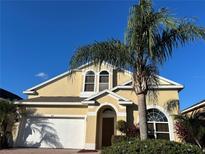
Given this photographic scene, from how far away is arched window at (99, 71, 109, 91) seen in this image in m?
19.7

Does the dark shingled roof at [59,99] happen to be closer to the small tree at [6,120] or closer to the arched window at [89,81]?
the arched window at [89,81]

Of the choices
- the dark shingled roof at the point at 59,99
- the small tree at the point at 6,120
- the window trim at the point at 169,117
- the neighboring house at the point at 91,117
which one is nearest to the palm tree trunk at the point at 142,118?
the neighboring house at the point at 91,117

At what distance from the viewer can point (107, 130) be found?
1677cm

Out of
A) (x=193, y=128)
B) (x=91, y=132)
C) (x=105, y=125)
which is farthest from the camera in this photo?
(x=105, y=125)

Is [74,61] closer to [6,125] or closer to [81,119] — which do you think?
[81,119]

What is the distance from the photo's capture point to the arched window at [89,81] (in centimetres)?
1992

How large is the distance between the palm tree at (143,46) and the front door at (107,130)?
8337 millimetres

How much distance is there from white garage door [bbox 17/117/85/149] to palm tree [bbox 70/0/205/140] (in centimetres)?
924

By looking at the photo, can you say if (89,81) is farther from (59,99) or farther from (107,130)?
(107,130)

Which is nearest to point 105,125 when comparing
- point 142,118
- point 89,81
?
point 89,81

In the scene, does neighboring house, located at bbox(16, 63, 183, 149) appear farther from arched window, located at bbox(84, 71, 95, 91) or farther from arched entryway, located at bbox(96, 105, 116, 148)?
arched window, located at bbox(84, 71, 95, 91)

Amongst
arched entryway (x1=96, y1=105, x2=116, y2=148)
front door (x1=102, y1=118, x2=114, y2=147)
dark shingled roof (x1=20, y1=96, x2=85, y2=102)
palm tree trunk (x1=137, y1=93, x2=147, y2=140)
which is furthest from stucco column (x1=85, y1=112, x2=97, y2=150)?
palm tree trunk (x1=137, y1=93, x2=147, y2=140)

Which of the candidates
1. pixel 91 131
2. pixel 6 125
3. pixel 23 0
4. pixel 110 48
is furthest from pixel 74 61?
pixel 6 125

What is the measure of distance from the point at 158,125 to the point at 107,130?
3999 mm
